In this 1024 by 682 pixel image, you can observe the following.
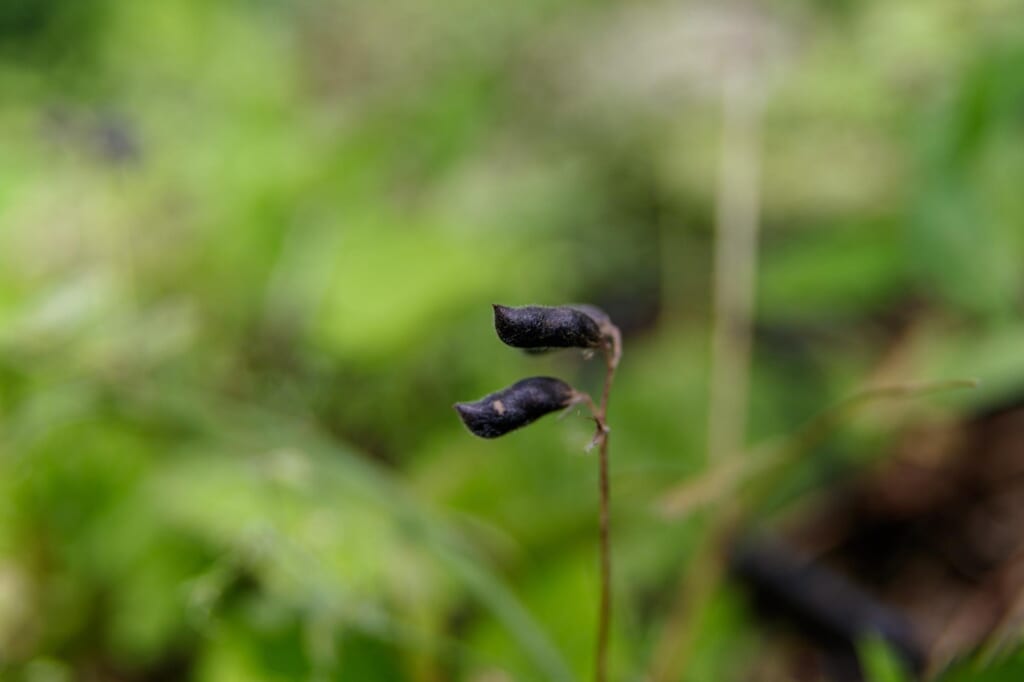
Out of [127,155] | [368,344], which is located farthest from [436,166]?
[127,155]

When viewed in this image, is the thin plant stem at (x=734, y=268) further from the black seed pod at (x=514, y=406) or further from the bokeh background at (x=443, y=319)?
the black seed pod at (x=514, y=406)

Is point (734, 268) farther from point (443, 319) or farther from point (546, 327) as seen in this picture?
point (546, 327)

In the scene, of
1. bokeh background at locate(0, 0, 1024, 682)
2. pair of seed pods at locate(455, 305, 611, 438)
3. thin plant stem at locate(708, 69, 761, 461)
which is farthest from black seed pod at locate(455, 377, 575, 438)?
thin plant stem at locate(708, 69, 761, 461)

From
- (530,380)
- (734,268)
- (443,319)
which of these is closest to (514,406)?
(530,380)

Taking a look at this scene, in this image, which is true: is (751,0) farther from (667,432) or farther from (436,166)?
(667,432)

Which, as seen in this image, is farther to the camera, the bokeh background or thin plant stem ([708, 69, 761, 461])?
thin plant stem ([708, 69, 761, 461])

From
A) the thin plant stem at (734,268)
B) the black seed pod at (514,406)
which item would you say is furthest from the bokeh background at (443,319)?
the black seed pod at (514,406)

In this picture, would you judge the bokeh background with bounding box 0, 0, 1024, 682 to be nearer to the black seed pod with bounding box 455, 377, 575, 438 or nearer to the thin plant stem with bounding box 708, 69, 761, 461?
the thin plant stem with bounding box 708, 69, 761, 461
